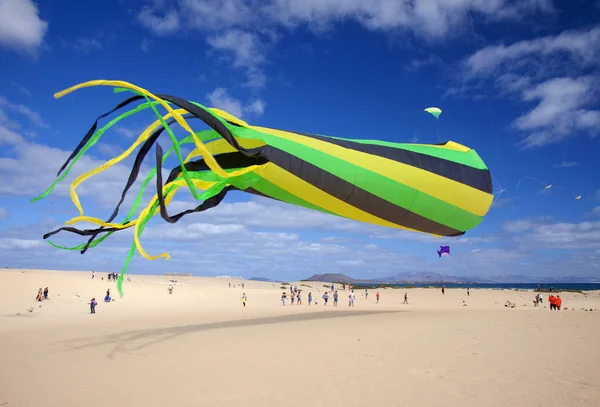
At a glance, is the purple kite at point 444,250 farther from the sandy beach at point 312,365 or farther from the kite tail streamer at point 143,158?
the kite tail streamer at point 143,158

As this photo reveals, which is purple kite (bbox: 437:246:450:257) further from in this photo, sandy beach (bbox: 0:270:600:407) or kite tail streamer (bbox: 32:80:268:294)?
kite tail streamer (bbox: 32:80:268:294)

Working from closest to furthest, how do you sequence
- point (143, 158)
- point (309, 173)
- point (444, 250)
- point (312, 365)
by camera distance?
1. point (312, 365)
2. point (143, 158)
3. point (309, 173)
4. point (444, 250)

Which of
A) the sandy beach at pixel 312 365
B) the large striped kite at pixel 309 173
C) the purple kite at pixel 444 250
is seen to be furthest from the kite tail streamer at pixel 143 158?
the purple kite at pixel 444 250

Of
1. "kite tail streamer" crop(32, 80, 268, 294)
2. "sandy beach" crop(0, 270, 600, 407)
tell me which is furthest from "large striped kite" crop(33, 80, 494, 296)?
"sandy beach" crop(0, 270, 600, 407)

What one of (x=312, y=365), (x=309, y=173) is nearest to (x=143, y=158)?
(x=309, y=173)

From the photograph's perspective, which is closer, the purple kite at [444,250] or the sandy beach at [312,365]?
the sandy beach at [312,365]

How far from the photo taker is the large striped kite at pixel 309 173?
724 centimetres

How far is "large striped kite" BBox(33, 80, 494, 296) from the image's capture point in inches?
285

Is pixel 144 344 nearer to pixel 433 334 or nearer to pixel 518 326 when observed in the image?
pixel 433 334

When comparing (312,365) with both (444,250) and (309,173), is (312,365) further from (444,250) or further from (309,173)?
(444,250)

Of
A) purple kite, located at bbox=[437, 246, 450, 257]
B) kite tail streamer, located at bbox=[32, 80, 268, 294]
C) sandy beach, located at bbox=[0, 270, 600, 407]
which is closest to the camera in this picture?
sandy beach, located at bbox=[0, 270, 600, 407]

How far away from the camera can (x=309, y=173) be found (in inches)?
359

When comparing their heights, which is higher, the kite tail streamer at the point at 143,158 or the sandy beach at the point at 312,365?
the kite tail streamer at the point at 143,158

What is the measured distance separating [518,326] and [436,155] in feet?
16.1
